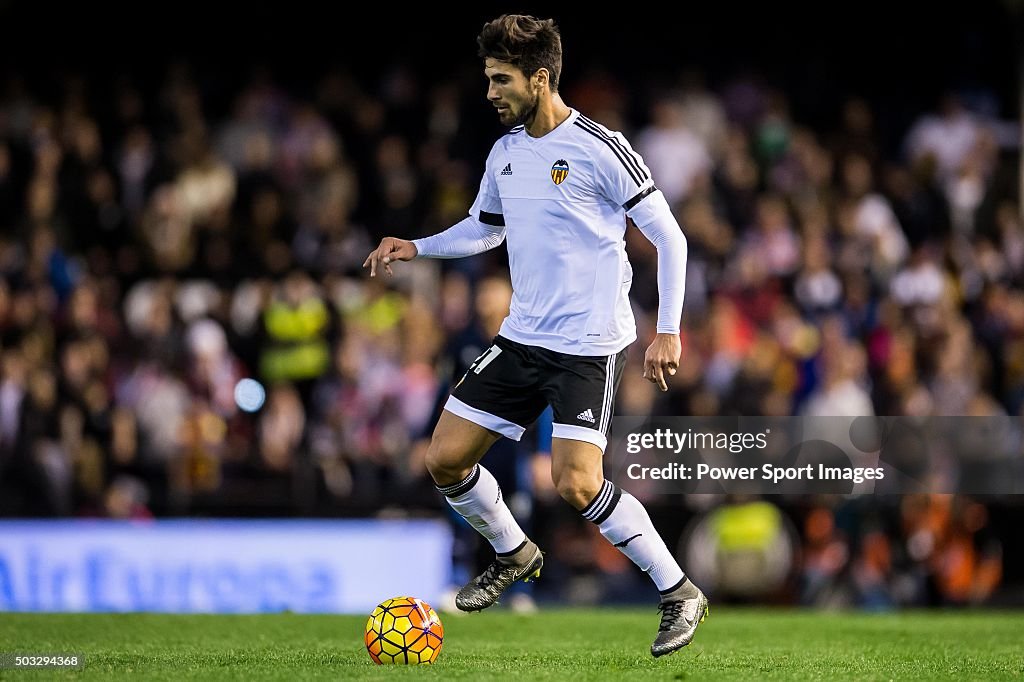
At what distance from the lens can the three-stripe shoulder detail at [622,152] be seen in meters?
6.54

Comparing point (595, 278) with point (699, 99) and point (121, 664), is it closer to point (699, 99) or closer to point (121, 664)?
point (121, 664)

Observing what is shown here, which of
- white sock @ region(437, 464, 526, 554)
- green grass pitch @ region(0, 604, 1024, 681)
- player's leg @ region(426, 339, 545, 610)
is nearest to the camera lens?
green grass pitch @ region(0, 604, 1024, 681)

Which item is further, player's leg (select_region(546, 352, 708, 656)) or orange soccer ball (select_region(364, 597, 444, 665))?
player's leg (select_region(546, 352, 708, 656))

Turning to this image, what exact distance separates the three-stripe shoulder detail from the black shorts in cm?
80

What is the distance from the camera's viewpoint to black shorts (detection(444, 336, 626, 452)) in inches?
259

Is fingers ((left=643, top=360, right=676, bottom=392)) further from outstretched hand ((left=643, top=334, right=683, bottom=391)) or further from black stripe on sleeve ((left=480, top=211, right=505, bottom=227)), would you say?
black stripe on sleeve ((left=480, top=211, right=505, bottom=227))

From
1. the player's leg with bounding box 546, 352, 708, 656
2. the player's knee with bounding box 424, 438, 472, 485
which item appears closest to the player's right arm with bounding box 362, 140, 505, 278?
the player's leg with bounding box 546, 352, 708, 656

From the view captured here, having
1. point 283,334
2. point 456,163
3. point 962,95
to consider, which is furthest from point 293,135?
point 962,95

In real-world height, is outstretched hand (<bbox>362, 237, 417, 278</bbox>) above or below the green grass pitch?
above

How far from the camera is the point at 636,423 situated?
11.4 m

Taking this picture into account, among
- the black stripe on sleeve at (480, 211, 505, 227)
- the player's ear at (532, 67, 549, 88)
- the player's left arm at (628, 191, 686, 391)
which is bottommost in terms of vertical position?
the player's left arm at (628, 191, 686, 391)

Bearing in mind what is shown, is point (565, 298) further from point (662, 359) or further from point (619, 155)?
point (619, 155)

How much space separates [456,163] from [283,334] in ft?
9.94

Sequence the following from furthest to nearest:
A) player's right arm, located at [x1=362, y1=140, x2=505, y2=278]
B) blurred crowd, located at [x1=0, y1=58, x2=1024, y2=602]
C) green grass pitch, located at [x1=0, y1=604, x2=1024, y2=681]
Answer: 1. blurred crowd, located at [x1=0, y1=58, x2=1024, y2=602]
2. player's right arm, located at [x1=362, y1=140, x2=505, y2=278]
3. green grass pitch, located at [x1=0, y1=604, x2=1024, y2=681]
